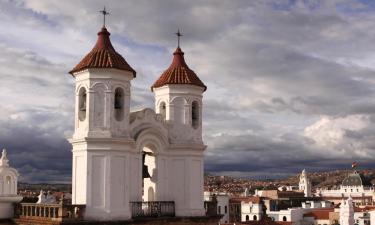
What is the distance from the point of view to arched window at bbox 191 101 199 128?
29938 millimetres

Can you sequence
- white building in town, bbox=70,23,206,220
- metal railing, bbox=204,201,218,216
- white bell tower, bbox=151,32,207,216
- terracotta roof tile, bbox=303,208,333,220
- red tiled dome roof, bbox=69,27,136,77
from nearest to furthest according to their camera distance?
white building in town, bbox=70,23,206,220, red tiled dome roof, bbox=69,27,136,77, white bell tower, bbox=151,32,207,216, metal railing, bbox=204,201,218,216, terracotta roof tile, bbox=303,208,333,220

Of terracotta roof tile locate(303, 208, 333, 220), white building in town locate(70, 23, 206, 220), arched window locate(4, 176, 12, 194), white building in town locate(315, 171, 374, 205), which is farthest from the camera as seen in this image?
white building in town locate(315, 171, 374, 205)

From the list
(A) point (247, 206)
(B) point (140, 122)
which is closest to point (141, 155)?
(B) point (140, 122)

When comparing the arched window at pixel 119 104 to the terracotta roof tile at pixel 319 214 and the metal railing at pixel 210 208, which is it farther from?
the terracotta roof tile at pixel 319 214

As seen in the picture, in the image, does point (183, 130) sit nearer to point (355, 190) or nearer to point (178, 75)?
point (178, 75)

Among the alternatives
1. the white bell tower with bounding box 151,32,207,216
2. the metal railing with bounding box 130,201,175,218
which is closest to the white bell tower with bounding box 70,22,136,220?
the metal railing with bounding box 130,201,175,218

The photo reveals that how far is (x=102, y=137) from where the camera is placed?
25.1 meters

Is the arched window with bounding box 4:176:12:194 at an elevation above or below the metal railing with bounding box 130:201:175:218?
above

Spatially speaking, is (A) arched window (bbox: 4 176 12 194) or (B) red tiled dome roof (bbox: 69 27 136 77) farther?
(A) arched window (bbox: 4 176 12 194)

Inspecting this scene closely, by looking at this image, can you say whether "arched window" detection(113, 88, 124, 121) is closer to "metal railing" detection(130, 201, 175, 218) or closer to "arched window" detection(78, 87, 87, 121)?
"arched window" detection(78, 87, 87, 121)

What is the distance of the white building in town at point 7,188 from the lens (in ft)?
84.8

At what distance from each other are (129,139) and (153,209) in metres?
3.92

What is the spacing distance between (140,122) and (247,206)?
256ft

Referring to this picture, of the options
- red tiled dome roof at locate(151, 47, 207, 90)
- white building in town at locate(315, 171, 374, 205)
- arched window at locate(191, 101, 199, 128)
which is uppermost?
red tiled dome roof at locate(151, 47, 207, 90)
